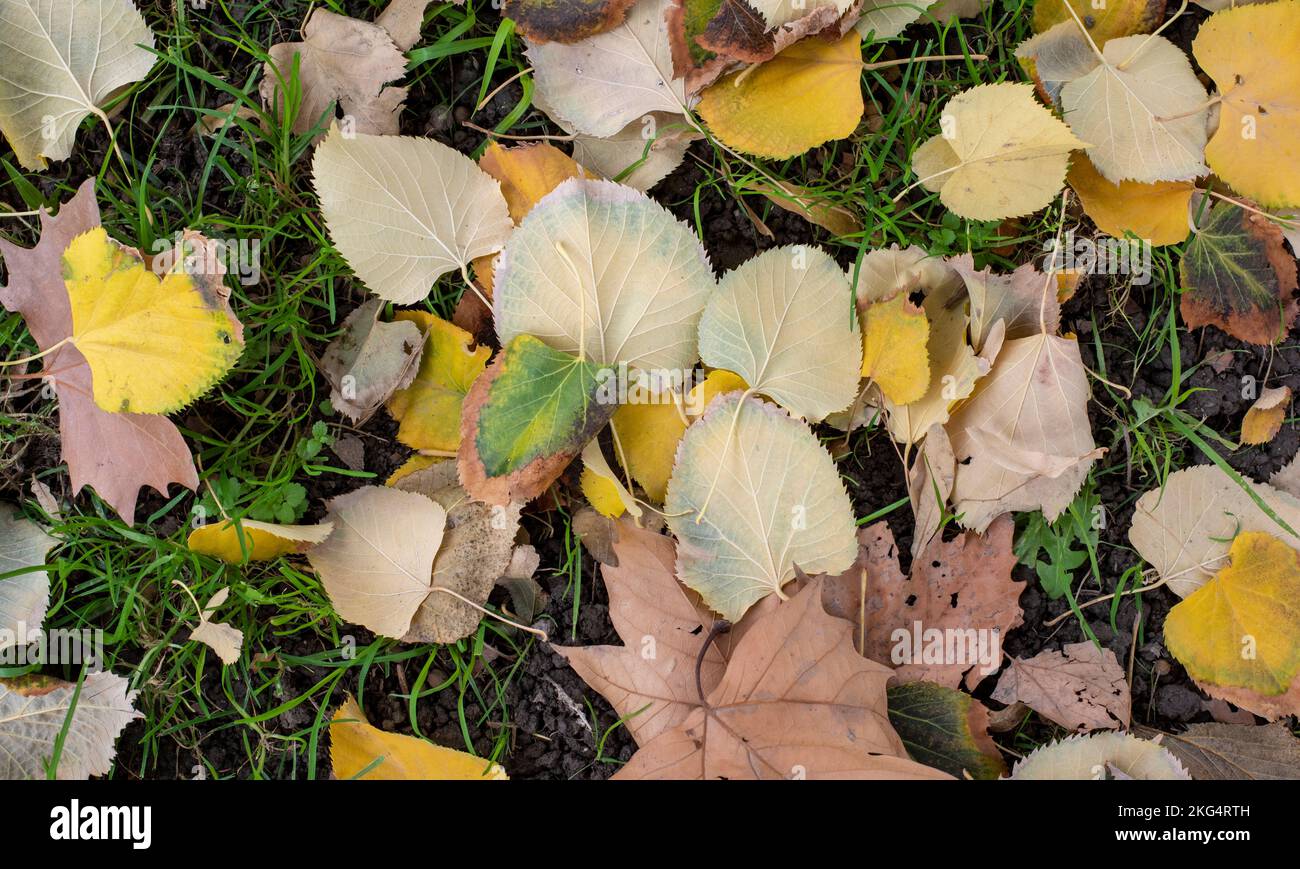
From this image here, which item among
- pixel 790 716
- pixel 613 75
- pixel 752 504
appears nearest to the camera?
pixel 790 716

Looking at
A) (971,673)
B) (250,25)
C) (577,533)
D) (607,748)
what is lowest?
(607,748)

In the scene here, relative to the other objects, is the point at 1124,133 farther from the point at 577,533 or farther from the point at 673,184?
the point at 577,533

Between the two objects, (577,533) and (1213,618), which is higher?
(577,533)

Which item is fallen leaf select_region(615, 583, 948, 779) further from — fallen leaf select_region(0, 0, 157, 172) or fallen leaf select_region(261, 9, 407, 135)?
fallen leaf select_region(0, 0, 157, 172)

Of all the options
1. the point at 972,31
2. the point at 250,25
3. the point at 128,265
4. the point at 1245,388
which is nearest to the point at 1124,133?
the point at 972,31

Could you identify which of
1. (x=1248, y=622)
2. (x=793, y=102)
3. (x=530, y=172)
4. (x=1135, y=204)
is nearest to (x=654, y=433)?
(x=530, y=172)

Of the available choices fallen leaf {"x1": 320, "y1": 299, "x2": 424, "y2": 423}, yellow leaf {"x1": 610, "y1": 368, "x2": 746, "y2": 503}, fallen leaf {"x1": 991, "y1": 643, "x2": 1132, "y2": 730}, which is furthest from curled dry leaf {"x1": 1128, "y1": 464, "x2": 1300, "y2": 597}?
fallen leaf {"x1": 320, "y1": 299, "x2": 424, "y2": 423}

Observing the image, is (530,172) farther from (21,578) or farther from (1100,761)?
(1100,761)
